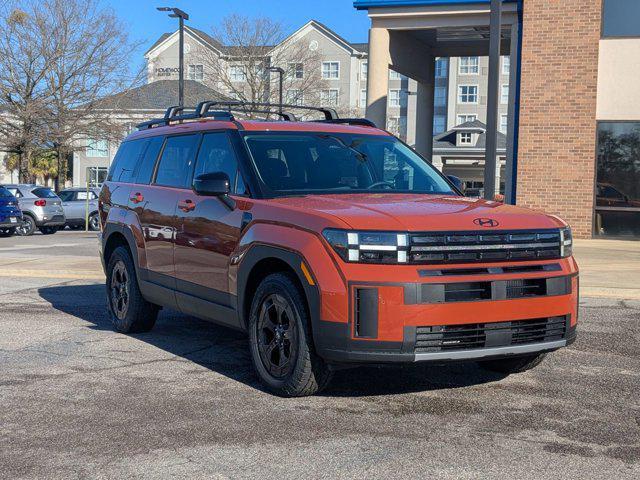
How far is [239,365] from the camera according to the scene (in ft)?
21.6

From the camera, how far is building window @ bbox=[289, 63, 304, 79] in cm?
5456

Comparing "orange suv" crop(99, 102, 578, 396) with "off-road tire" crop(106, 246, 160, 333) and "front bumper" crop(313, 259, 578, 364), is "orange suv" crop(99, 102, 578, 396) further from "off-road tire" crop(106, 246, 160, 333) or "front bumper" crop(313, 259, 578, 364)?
"off-road tire" crop(106, 246, 160, 333)

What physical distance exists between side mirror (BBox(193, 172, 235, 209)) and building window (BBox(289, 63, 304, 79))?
162 feet

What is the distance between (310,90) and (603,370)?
162 feet

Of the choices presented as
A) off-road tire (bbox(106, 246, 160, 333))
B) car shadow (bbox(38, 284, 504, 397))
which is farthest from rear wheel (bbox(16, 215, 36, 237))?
off-road tire (bbox(106, 246, 160, 333))

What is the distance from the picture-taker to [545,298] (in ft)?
17.5

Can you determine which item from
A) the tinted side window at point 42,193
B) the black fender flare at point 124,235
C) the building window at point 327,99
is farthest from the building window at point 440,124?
the black fender flare at point 124,235

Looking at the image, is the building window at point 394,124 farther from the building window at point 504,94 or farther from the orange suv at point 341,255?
the orange suv at point 341,255

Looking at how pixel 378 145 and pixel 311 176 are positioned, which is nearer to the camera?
pixel 311 176

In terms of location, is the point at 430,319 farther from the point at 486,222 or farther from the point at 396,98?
the point at 396,98

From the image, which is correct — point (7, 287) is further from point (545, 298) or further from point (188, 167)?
point (545, 298)

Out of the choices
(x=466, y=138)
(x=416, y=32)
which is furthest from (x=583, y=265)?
(x=466, y=138)

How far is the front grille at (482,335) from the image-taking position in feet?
16.5

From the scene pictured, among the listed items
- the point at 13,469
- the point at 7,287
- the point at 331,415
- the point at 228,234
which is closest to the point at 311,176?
the point at 228,234
